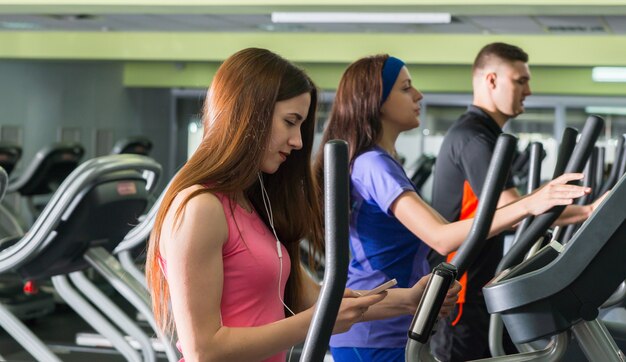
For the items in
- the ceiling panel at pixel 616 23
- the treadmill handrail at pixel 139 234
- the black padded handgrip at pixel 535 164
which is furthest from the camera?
the ceiling panel at pixel 616 23

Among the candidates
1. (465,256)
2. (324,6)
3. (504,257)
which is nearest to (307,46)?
(324,6)

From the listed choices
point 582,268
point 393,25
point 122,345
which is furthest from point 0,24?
point 582,268

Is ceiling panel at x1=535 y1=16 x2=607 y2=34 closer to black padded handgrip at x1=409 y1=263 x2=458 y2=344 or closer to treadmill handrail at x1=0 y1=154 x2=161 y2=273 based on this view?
treadmill handrail at x1=0 y1=154 x2=161 y2=273

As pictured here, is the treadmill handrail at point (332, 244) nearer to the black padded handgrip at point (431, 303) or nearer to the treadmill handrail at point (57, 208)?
the black padded handgrip at point (431, 303)

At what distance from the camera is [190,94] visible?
12.4 metres

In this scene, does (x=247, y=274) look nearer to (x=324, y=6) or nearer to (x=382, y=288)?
(x=382, y=288)

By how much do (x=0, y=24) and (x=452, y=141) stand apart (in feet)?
30.2

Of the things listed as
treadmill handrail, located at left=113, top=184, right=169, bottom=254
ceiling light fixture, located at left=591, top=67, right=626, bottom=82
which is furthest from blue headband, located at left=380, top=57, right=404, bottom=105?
ceiling light fixture, located at left=591, top=67, right=626, bottom=82

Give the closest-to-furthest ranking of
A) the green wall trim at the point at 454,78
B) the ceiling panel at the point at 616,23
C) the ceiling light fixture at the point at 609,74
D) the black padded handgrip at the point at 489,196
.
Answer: the black padded handgrip at the point at 489,196 → the ceiling panel at the point at 616,23 → the ceiling light fixture at the point at 609,74 → the green wall trim at the point at 454,78

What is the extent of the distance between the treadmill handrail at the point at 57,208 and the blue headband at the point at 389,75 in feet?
4.54

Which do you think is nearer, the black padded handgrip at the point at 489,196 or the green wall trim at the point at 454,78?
the black padded handgrip at the point at 489,196

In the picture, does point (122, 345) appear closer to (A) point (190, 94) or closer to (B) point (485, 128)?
(B) point (485, 128)

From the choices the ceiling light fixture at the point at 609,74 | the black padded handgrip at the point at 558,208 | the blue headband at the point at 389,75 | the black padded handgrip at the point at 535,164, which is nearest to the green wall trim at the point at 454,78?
the ceiling light fixture at the point at 609,74

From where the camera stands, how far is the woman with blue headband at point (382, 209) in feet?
7.18
